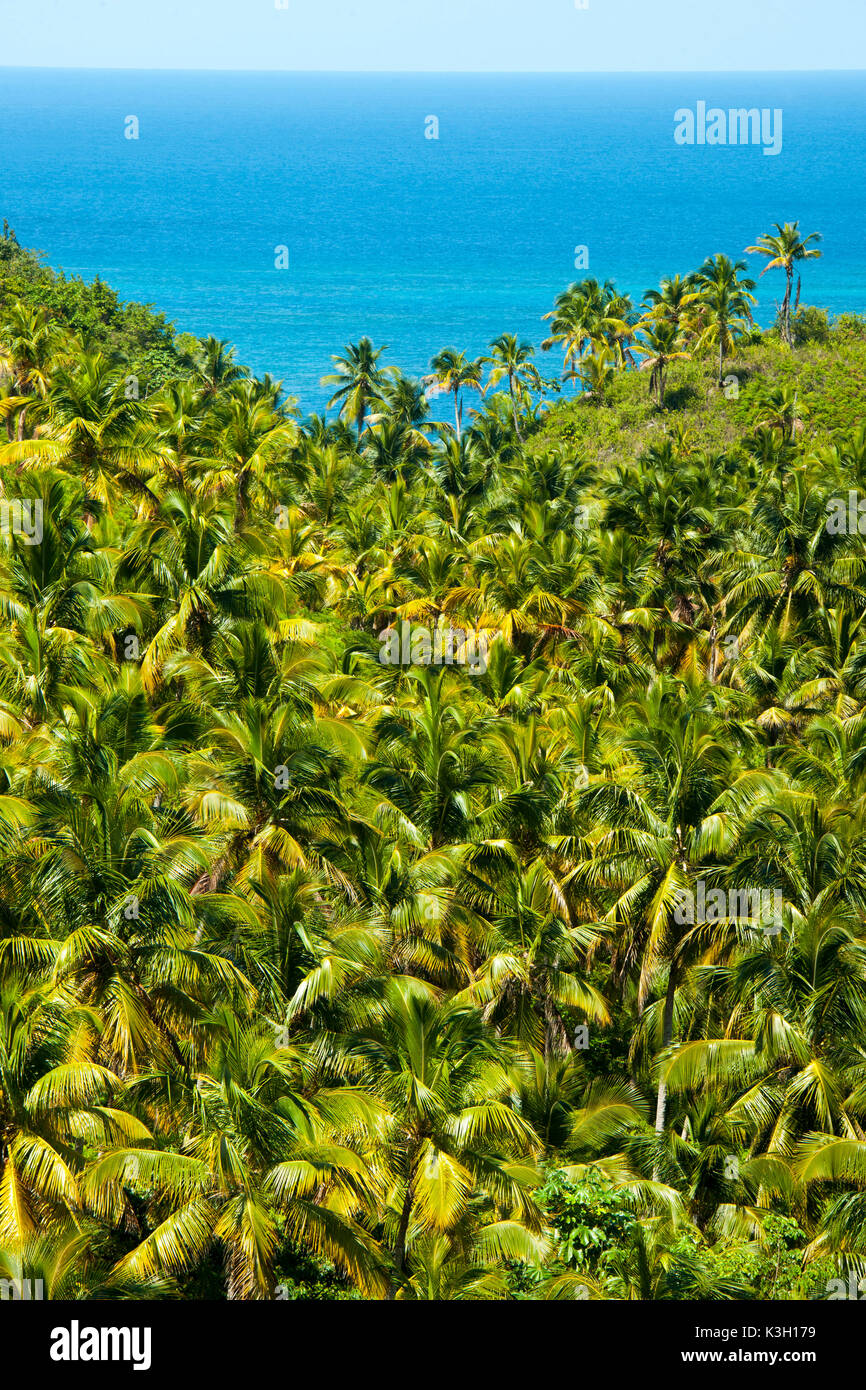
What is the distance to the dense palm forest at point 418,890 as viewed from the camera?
16.1m

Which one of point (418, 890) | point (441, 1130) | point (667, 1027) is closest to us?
point (441, 1130)

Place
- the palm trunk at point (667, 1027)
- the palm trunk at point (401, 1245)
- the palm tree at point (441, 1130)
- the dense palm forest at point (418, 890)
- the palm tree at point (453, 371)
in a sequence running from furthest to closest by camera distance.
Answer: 1. the palm tree at point (453, 371)
2. the palm trunk at point (667, 1027)
3. the palm trunk at point (401, 1245)
4. the palm tree at point (441, 1130)
5. the dense palm forest at point (418, 890)

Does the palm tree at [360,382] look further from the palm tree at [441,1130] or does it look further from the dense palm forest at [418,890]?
the palm tree at [441,1130]

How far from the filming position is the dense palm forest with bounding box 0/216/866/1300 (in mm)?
16094

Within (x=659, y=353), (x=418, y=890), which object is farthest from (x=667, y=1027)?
(x=659, y=353)

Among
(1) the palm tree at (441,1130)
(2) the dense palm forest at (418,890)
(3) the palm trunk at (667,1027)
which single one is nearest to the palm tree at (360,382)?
(2) the dense palm forest at (418,890)

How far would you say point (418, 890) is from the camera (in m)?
22.8

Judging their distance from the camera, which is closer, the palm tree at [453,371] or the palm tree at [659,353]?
the palm tree at [659,353]

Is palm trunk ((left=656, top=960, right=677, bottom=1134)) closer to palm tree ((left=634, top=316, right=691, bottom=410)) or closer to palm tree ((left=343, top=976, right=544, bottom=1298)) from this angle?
palm tree ((left=343, top=976, right=544, bottom=1298))

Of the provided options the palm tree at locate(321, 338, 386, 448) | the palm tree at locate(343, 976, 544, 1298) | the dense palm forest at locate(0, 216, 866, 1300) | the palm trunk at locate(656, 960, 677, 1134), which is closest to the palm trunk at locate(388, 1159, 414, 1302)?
the palm tree at locate(343, 976, 544, 1298)

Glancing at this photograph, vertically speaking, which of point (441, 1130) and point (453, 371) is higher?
point (453, 371)

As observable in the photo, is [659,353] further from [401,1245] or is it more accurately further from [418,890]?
[401,1245]

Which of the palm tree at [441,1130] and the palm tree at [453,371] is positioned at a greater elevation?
the palm tree at [453,371]
